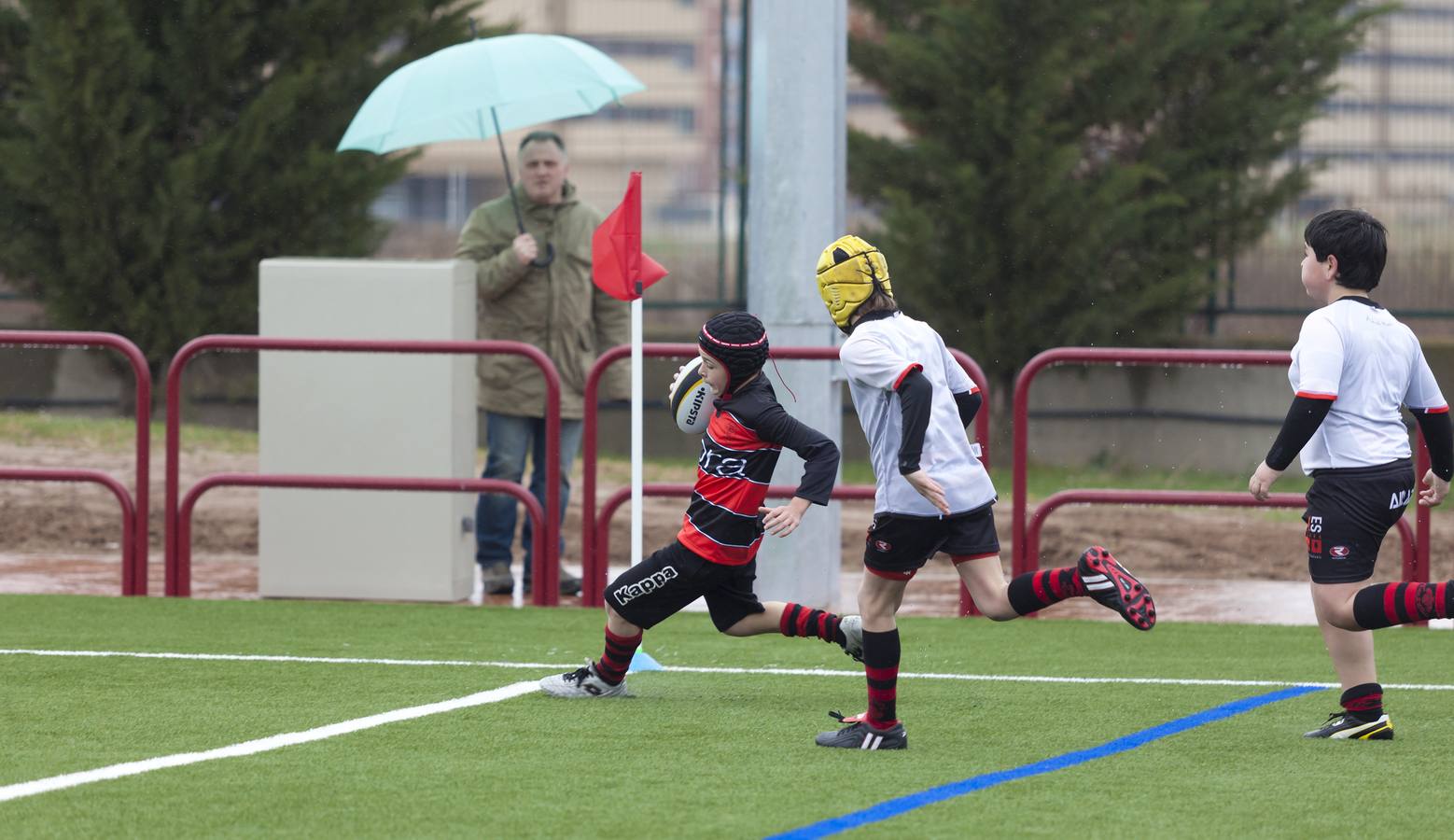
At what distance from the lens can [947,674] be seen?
709 centimetres

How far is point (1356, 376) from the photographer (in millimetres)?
5629

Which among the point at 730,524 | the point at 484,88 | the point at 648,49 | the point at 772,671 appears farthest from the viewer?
the point at 648,49

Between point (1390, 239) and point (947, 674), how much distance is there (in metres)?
9.68

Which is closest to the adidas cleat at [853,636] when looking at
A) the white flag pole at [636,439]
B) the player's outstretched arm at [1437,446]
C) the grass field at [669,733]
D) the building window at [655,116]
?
the grass field at [669,733]

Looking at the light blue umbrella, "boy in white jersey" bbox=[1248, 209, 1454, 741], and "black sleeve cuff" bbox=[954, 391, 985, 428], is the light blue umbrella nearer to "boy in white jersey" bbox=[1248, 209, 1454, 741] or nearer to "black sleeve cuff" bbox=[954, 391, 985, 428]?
"black sleeve cuff" bbox=[954, 391, 985, 428]

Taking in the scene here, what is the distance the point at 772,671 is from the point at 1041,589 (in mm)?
1633

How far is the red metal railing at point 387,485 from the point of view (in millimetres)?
8711

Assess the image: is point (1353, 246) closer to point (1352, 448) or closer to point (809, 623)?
point (1352, 448)


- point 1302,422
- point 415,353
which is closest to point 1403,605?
point 1302,422

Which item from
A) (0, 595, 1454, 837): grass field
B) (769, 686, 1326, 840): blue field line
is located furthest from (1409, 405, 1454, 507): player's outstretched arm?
(769, 686, 1326, 840): blue field line

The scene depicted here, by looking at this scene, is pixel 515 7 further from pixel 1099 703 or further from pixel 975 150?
pixel 1099 703

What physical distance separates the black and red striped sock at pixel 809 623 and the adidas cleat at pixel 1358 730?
1.43 metres

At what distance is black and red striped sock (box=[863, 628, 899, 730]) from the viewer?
5.62 metres

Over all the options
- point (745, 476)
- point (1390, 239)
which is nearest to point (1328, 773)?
point (745, 476)
